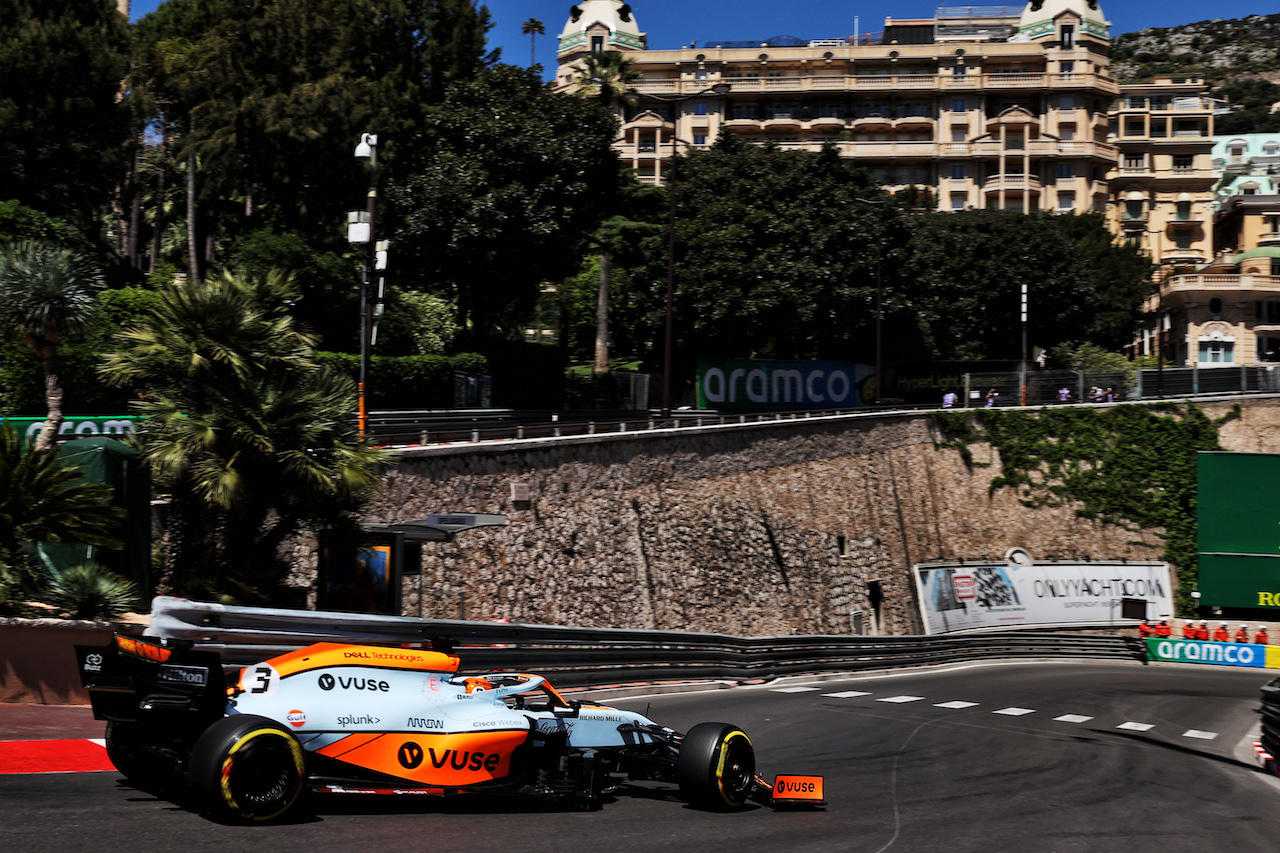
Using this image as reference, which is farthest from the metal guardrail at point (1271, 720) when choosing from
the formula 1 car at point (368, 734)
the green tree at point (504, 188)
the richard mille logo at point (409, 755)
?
the green tree at point (504, 188)

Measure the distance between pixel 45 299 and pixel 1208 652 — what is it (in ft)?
124

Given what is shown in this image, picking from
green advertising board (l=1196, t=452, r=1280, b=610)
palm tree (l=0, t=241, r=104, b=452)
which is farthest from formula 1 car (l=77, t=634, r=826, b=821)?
green advertising board (l=1196, t=452, r=1280, b=610)

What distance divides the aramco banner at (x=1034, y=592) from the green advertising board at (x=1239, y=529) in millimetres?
2033

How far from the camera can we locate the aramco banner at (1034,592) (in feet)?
131

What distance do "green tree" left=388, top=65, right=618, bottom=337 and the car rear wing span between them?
115ft

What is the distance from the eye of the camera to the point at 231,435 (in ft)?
50.0

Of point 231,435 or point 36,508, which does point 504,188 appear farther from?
point 36,508

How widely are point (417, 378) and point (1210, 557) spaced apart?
33.4 m

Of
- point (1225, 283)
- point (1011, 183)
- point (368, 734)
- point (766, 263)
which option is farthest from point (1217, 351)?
point (368, 734)

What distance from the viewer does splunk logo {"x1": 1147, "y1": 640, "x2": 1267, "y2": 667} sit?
37125mm

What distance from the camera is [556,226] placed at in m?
42.5

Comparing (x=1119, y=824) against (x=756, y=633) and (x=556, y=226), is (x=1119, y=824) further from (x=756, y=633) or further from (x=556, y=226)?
(x=556, y=226)

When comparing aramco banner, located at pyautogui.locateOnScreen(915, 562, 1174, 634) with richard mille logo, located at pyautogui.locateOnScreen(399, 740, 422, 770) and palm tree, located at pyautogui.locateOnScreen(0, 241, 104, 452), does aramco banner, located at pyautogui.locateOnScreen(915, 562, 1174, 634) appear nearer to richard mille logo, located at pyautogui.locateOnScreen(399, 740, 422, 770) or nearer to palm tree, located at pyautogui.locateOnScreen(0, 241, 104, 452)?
palm tree, located at pyautogui.locateOnScreen(0, 241, 104, 452)

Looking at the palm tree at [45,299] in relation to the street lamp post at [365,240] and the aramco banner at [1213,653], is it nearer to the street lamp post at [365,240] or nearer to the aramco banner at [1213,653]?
the street lamp post at [365,240]
